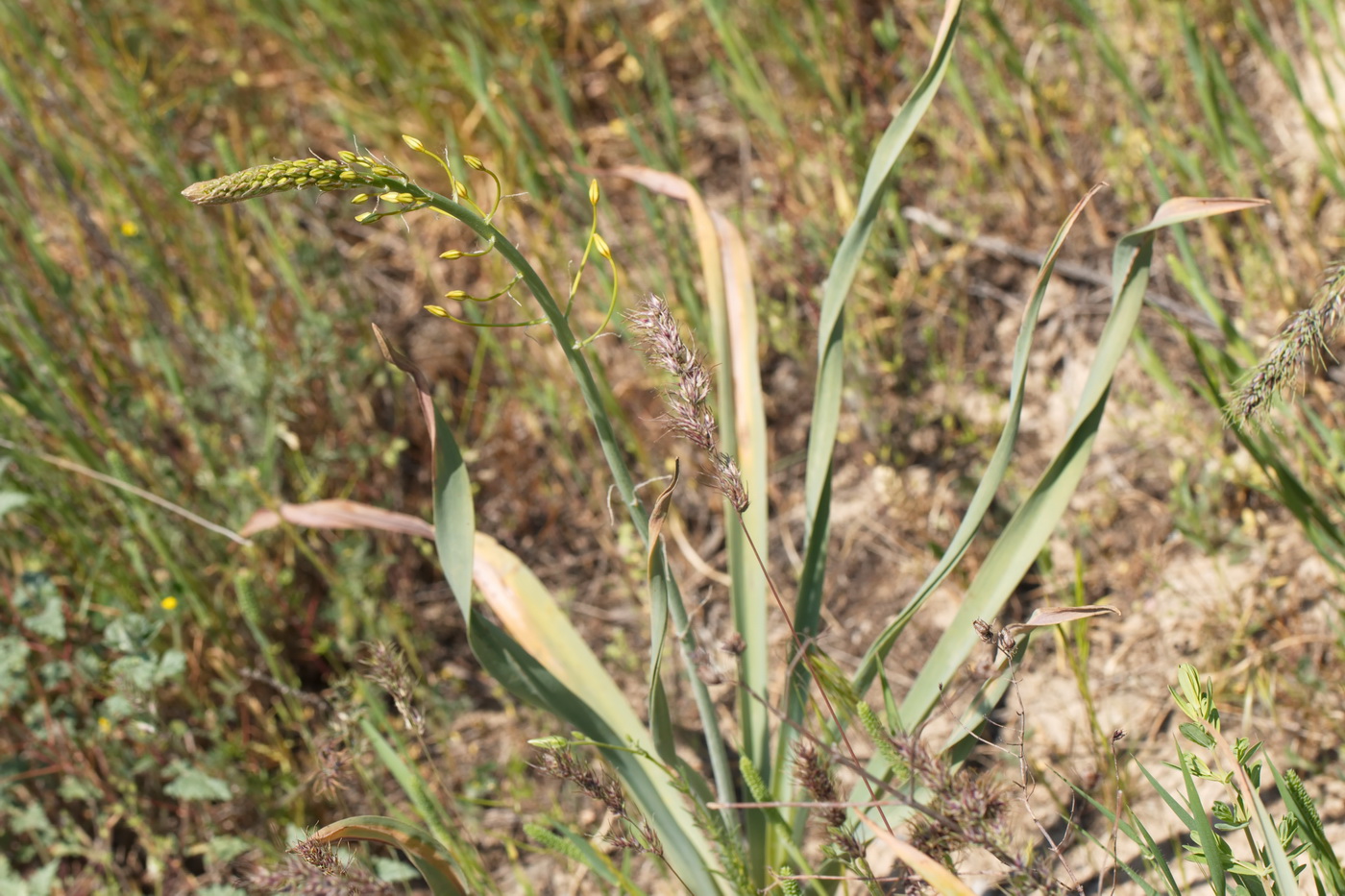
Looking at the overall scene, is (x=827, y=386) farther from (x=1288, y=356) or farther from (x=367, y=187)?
(x=367, y=187)

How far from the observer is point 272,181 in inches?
34.5

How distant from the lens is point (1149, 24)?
8.40ft

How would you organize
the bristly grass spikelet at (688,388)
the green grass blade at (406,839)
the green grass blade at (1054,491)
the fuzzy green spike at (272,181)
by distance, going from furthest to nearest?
the green grass blade at (1054,491) → the green grass blade at (406,839) → the bristly grass spikelet at (688,388) → the fuzzy green spike at (272,181)

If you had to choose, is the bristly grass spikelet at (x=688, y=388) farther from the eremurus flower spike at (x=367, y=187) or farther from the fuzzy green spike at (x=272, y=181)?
the fuzzy green spike at (x=272, y=181)

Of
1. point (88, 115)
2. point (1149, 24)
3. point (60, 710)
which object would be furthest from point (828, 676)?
point (88, 115)

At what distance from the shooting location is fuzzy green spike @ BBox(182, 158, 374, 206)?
34.1 inches

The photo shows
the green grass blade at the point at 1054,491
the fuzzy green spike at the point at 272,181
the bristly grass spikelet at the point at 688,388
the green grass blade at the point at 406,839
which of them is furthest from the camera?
the green grass blade at the point at 1054,491

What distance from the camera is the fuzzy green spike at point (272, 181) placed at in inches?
34.1

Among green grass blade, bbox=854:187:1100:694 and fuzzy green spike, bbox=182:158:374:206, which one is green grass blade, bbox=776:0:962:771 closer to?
green grass blade, bbox=854:187:1100:694

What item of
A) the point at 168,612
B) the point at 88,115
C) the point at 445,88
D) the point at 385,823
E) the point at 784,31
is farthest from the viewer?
the point at 445,88

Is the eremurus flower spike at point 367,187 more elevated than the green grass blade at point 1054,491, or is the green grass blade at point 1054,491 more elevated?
the eremurus flower spike at point 367,187

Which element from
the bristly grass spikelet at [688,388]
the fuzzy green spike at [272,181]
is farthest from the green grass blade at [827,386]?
the fuzzy green spike at [272,181]

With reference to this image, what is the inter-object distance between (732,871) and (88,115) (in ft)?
9.36

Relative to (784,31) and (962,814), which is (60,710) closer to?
(962,814)
